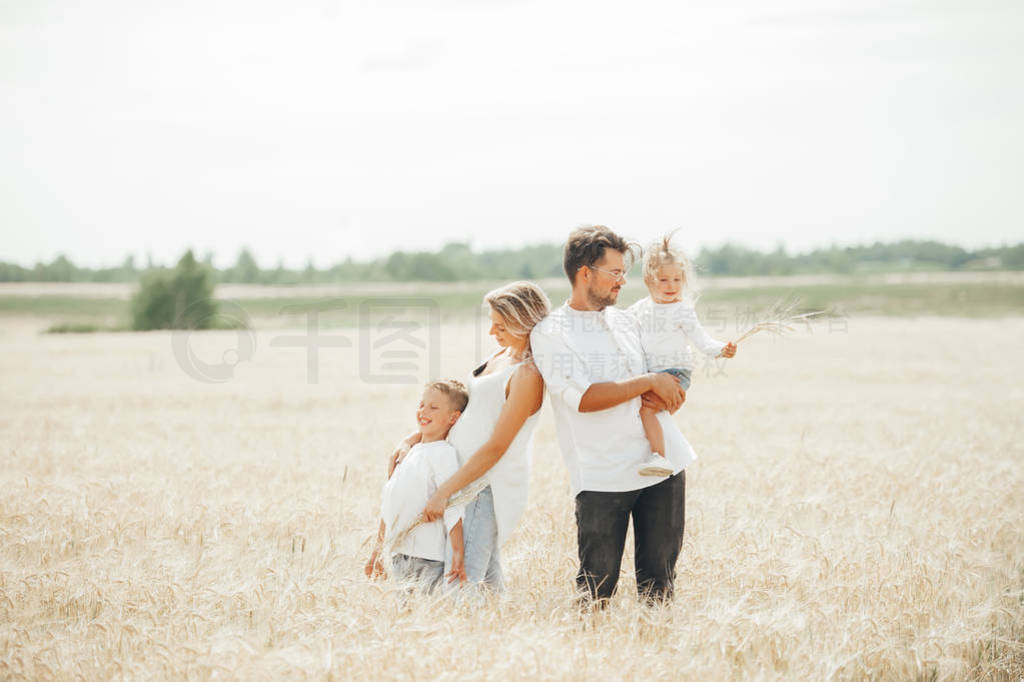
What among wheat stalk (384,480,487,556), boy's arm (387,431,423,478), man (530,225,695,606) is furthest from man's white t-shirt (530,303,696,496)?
boy's arm (387,431,423,478)

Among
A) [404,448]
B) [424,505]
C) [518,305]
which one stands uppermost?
[518,305]

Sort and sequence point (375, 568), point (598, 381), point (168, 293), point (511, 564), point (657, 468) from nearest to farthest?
point (657, 468), point (598, 381), point (375, 568), point (511, 564), point (168, 293)

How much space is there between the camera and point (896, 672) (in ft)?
12.8

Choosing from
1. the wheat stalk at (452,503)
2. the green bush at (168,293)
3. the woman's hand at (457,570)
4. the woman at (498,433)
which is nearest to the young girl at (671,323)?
the woman at (498,433)

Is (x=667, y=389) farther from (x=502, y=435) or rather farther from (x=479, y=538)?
(x=479, y=538)

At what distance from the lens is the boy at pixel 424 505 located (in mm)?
4242

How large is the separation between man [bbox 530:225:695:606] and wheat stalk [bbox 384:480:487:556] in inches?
19.7

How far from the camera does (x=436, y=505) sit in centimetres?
415

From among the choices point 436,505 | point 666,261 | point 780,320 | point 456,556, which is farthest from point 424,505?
point 780,320

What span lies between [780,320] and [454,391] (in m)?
1.78

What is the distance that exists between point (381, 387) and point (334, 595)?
42.2ft

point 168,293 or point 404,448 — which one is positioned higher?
point 168,293

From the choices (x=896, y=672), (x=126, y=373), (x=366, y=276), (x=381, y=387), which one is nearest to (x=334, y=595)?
(x=896, y=672)

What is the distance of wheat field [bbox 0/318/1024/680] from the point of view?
3645 mm
